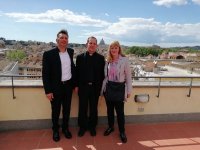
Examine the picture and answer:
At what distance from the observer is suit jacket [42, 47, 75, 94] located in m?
3.01

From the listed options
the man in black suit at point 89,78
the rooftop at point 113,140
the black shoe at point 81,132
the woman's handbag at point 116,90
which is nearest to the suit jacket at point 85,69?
the man in black suit at point 89,78

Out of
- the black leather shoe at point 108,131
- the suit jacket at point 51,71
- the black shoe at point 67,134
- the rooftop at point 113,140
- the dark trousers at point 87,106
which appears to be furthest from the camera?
the black leather shoe at point 108,131

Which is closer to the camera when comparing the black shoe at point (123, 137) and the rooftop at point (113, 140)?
the rooftop at point (113, 140)

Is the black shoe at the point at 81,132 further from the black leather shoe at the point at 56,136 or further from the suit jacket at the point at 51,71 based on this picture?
the suit jacket at the point at 51,71

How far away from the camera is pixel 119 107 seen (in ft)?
10.6

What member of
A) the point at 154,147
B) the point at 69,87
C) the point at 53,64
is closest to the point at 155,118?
the point at 154,147

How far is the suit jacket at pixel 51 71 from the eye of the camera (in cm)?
301

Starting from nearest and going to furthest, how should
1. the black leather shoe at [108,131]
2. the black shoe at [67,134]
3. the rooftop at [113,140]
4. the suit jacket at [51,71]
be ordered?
the suit jacket at [51,71] → the rooftop at [113,140] → the black shoe at [67,134] → the black leather shoe at [108,131]

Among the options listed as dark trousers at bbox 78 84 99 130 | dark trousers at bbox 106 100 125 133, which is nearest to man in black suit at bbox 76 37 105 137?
dark trousers at bbox 78 84 99 130

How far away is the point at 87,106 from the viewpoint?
3379 mm

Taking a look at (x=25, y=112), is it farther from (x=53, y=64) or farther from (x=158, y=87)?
(x=158, y=87)

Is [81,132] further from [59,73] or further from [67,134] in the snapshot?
[59,73]

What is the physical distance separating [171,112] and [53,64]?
→ 7.57 ft

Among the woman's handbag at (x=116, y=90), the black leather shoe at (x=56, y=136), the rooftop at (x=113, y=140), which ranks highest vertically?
the woman's handbag at (x=116, y=90)
